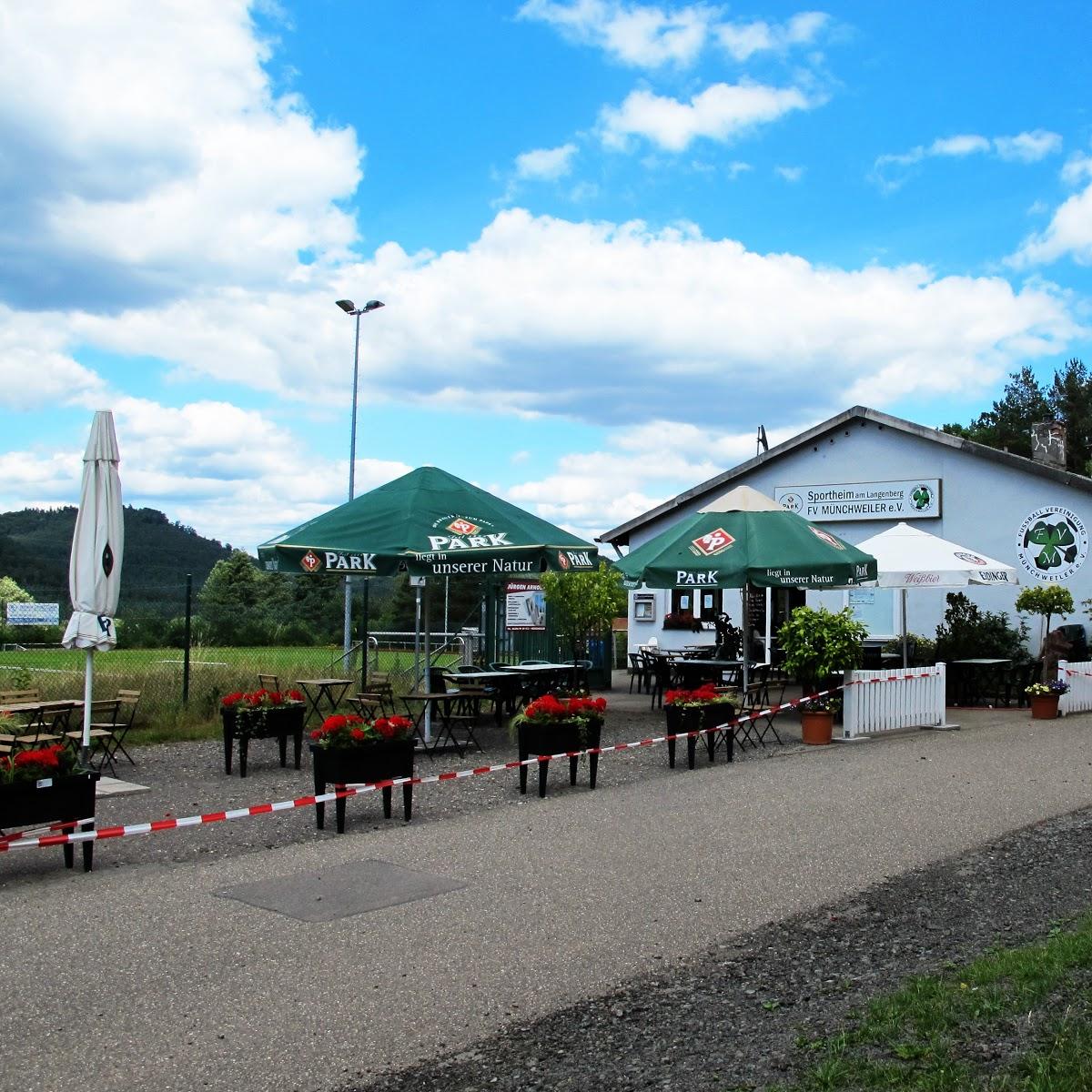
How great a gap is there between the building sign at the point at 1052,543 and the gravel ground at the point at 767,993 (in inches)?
627

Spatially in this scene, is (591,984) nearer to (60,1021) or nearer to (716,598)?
(60,1021)

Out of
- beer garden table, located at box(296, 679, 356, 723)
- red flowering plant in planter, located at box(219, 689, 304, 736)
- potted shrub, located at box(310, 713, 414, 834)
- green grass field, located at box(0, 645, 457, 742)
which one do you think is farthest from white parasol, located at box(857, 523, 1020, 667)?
potted shrub, located at box(310, 713, 414, 834)

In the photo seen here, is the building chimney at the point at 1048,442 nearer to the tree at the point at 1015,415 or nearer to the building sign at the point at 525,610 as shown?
the building sign at the point at 525,610

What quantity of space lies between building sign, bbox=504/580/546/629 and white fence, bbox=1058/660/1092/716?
30.4 ft

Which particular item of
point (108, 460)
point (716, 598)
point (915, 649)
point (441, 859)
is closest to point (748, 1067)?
point (441, 859)

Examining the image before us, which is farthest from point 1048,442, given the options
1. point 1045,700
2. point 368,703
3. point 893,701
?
point 368,703

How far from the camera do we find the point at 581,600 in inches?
867

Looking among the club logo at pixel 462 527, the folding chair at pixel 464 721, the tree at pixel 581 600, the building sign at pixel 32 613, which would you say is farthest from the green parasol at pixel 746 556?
the building sign at pixel 32 613

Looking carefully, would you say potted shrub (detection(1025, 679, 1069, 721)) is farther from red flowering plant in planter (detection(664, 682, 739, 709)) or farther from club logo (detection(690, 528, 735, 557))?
red flowering plant in planter (detection(664, 682, 739, 709))

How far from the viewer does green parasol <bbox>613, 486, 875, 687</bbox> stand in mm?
14891

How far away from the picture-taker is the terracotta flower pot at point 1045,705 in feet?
55.2

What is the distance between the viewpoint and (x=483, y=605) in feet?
74.7

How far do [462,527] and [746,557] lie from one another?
3919 millimetres

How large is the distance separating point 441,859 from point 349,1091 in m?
3.60
